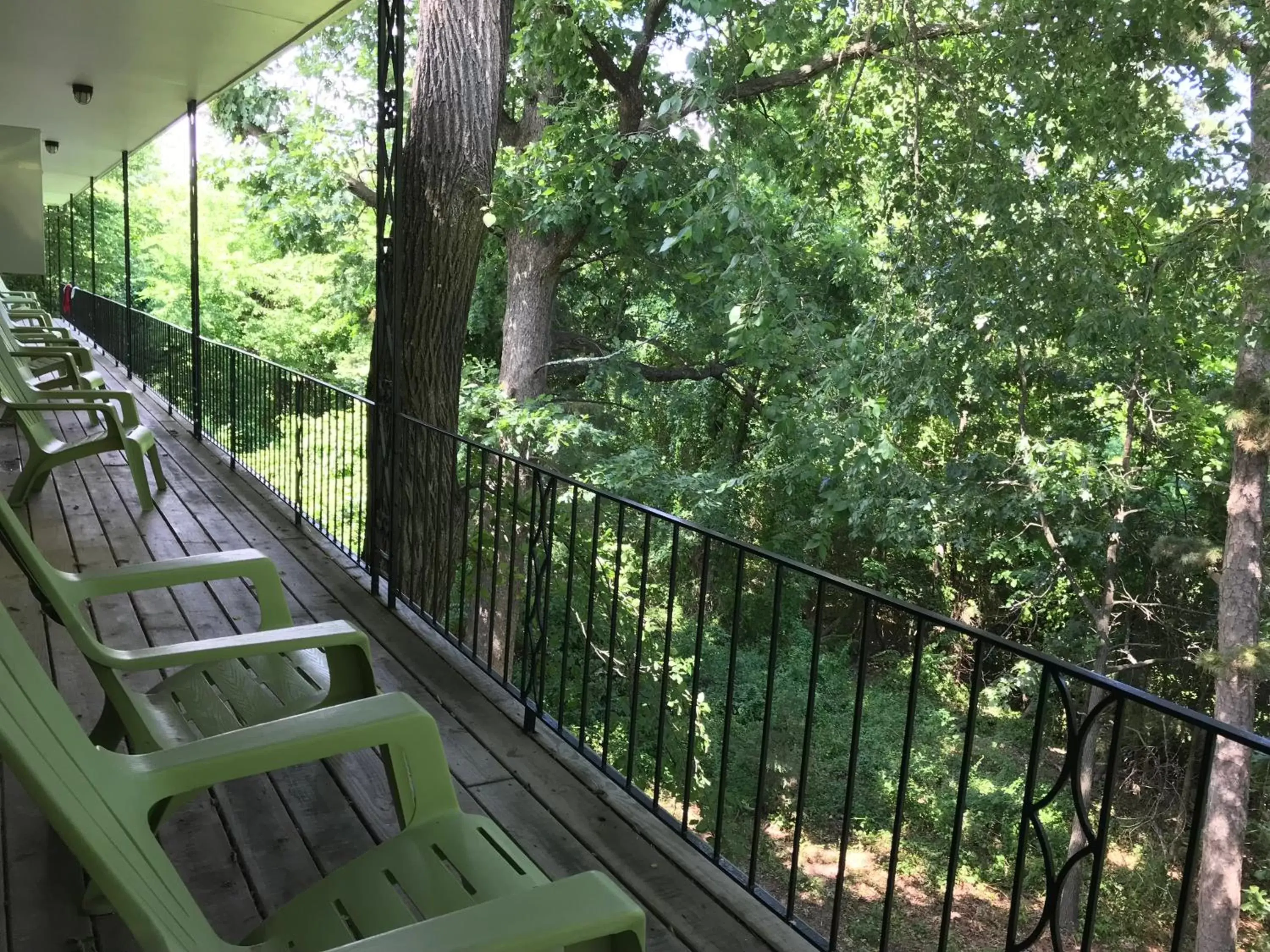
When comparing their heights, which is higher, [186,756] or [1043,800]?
[186,756]

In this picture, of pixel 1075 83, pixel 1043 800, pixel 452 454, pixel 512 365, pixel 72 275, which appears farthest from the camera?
pixel 72 275

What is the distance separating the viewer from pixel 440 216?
507 cm

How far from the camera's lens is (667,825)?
8.09 ft

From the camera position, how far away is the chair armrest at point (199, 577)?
6.89ft

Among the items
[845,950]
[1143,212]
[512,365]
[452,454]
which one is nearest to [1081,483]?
[1143,212]

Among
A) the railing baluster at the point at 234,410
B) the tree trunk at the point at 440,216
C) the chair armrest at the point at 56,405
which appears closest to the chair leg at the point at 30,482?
the chair armrest at the point at 56,405

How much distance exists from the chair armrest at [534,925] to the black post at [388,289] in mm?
2862

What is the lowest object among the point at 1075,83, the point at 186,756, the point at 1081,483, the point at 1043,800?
the point at 1081,483

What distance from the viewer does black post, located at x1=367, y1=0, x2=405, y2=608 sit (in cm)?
376

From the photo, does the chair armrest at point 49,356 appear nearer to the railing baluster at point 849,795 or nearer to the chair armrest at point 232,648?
the chair armrest at point 232,648

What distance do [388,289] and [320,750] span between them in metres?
2.85

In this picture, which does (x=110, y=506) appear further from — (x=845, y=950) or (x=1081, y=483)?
(x=1081, y=483)

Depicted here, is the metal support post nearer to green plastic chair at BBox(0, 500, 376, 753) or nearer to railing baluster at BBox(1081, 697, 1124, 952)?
green plastic chair at BBox(0, 500, 376, 753)

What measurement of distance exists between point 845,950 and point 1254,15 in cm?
939
